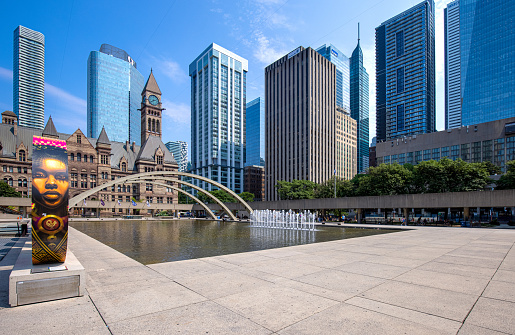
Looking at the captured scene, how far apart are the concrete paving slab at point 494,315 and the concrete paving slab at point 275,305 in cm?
255

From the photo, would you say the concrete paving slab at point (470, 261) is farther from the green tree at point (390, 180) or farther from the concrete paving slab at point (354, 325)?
the green tree at point (390, 180)

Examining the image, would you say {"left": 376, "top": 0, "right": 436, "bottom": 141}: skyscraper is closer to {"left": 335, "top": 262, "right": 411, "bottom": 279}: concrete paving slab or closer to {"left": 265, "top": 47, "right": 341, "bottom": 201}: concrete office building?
{"left": 265, "top": 47, "right": 341, "bottom": 201}: concrete office building

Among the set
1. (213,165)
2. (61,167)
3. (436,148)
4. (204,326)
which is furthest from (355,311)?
(213,165)

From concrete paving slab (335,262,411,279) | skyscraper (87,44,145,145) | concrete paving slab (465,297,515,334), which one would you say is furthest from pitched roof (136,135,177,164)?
concrete paving slab (465,297,515,334)

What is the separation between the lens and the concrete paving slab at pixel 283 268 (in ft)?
29.9

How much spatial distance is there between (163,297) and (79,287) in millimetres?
1977

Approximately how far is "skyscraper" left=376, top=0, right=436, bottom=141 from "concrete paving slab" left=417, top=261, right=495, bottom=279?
17397cm

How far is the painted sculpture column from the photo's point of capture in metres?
7.17

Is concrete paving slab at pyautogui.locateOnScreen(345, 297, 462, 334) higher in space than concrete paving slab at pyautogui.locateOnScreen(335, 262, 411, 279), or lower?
higher

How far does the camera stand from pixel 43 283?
6.38 meters

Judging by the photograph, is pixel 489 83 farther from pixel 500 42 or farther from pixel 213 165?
pixel 213 165

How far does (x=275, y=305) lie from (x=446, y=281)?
17.1 ft

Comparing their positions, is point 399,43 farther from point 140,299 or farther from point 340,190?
point 140,299

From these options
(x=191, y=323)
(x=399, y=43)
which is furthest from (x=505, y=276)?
(x=399, y=43)
